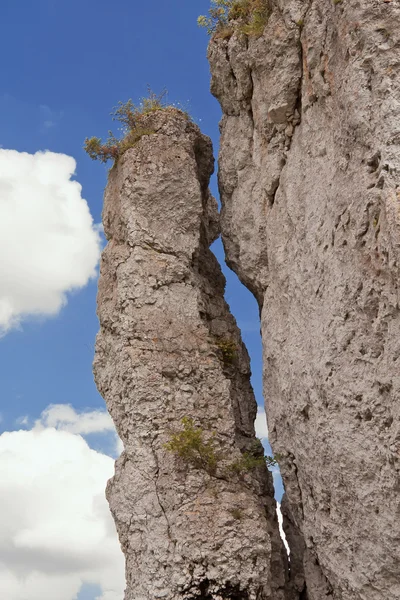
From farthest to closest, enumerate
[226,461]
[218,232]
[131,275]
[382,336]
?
[218,232], [131,275], [226,461], [382,336]

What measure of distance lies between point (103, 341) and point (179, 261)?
264 cm

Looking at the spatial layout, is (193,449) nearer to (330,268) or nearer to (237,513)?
(237,513)

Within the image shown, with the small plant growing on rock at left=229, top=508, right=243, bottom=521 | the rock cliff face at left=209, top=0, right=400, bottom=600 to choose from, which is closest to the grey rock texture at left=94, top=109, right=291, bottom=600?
the small plant growing on rock at left=229, top=508, right=243, bottom=521

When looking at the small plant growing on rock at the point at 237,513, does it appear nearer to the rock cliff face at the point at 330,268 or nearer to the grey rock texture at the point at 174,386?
the grey rock texture at the point at 174,386

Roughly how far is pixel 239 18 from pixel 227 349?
26.6ft

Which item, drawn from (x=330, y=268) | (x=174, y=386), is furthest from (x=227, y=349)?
(x=330, y=268)

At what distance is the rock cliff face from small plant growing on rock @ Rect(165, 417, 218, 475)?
141 centimetres

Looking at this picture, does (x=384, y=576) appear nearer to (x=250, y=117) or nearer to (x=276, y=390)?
(x=276, y=390)

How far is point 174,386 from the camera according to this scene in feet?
50.2

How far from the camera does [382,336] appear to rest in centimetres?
1097

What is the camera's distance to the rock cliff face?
36.1 ft

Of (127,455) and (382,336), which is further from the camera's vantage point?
(127,455)

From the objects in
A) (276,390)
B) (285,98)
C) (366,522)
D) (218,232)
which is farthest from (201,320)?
(366,522)

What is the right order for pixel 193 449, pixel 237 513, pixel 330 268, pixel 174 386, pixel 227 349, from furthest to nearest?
1. pixel 227 349
2. pixel 174 386
3. pixel 193 449
4. pixel 237 513
5. pixel 330 268
